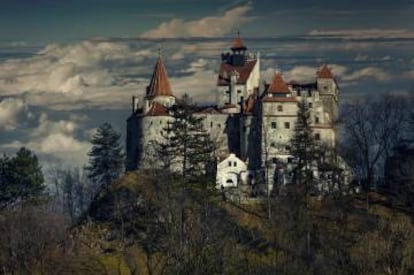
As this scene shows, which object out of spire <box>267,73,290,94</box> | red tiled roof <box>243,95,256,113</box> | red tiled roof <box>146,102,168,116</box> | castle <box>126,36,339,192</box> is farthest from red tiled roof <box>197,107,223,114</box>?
spire <box>267,73,290,94</box>

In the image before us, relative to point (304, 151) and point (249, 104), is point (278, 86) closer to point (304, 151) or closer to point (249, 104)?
point (249, 104)

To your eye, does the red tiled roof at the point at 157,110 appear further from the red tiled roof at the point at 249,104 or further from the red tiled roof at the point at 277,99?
the red tiled roof at the point at 277,99

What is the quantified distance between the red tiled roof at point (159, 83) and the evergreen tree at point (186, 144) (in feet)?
16.4

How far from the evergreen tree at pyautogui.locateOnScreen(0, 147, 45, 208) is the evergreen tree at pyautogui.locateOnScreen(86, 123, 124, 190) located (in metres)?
4.56

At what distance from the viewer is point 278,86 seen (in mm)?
90500

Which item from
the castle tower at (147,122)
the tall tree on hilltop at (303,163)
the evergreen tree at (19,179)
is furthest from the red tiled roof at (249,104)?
the evergreen tree at (19,179)

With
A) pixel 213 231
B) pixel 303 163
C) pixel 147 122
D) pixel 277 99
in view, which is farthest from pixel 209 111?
pixel 213 231

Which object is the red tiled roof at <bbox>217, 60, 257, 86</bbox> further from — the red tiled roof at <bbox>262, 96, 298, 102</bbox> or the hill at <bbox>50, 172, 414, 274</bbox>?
the hill at <bbox>50, 172, 414, 274</bbox>

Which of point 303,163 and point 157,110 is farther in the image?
point 157,110

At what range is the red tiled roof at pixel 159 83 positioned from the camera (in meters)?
94.6

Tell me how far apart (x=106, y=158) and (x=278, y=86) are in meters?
12.0

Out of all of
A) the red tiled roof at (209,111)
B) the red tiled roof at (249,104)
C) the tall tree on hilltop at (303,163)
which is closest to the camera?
the tall tree on hilltop at (303,163)

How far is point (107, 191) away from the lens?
85.9m

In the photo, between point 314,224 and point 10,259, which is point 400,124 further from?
point 10,259
